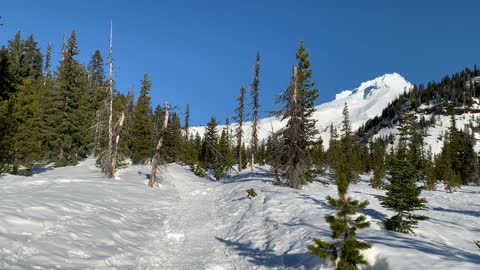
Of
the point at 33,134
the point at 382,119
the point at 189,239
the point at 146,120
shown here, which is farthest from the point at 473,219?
the point at 382,119

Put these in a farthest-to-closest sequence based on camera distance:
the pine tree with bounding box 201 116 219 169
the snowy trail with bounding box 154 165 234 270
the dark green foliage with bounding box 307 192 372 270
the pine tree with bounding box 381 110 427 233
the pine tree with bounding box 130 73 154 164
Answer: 1. the pine tree with bounding box 201 116 219 169
2. the pine tree with bounding box 130 73 154 164
3. the pine tree with bounding box 381 110 427 233
4. the snowy trail with bounding box 154 165 234 270
5. the dark green foliage with bounding box 307 192 372 270

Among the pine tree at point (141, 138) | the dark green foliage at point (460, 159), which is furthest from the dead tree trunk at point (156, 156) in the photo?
the dark green foliage at point (460, 159)

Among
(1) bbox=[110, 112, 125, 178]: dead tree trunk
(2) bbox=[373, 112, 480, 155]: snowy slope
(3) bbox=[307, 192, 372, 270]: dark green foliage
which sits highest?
(2) bbox=[373, 112, 480, 155]: snowy slope

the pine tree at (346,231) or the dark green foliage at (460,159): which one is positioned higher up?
the dark green foliage at (460,159)

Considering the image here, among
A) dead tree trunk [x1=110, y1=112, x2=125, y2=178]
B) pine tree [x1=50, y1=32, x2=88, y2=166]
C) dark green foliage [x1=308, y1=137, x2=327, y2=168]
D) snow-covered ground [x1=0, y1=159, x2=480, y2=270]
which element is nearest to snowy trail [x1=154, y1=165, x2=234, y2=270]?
snow-covered ground [x1=0, y1=159, x2=480, y2=270]

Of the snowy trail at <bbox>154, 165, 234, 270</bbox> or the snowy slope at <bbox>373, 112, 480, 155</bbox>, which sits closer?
the snowy trail at <bbox>154, 165, 234, 270</bbox>

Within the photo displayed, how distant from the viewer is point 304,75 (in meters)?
27.9

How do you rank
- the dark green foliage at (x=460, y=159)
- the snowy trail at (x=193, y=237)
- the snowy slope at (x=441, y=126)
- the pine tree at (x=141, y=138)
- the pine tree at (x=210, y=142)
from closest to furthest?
1. the snowy trail at (x=193, y=237)
2. the pine tree at (x=141, y=138)
3. the pine tree at (x=210, y=142)
4. the dark green foliage at (x=460, y=159)
5. the snowy slope at (x=441, y=126)

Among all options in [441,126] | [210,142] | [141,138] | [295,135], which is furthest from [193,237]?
[441,126]

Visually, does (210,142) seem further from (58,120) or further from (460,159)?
(460,159)

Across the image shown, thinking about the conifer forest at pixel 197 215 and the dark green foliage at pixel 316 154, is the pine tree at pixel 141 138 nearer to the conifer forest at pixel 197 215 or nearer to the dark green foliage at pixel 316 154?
the conifer forest at pixel 197 215

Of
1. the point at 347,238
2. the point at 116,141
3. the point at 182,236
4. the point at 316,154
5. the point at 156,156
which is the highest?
the point at 316,154

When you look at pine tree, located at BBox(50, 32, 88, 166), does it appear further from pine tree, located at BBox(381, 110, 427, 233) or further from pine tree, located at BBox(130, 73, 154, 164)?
pine tree, located at BBox(381, 110, 427, 233)

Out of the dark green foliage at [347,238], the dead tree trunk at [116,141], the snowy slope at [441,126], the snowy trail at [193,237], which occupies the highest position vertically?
the snowy slope at [441,126]
